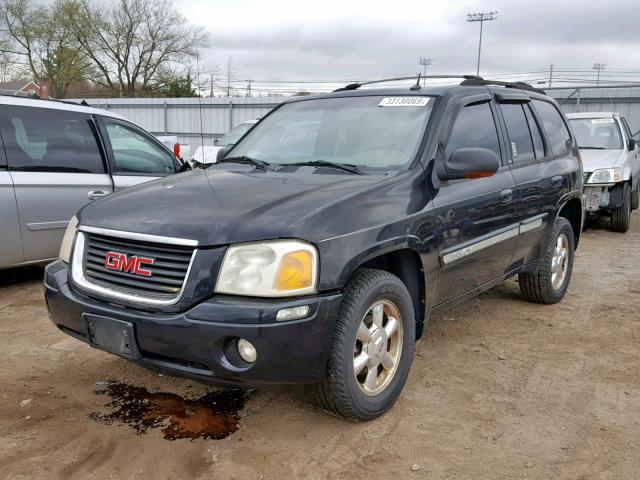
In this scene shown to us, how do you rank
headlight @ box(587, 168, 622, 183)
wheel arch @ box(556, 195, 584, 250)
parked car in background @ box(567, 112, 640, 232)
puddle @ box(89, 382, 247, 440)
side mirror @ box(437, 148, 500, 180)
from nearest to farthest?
1. puddle @ box(89, 382, 247, 440)
2. side mirror @ box(437, 148, 500, 180)
3. wheel arch @ box(556, 195, 584, 250)
4. headlight @ box(587, 168, 622, 183)
5. parked car in background @ box(567, 112, 640, 232)

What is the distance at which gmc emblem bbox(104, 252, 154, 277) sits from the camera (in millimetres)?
2695

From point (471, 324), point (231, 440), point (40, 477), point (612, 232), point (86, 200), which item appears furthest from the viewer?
point (612, 232)

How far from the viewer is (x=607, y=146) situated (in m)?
9.68

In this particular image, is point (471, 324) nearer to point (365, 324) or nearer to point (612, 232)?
point (365, 324)

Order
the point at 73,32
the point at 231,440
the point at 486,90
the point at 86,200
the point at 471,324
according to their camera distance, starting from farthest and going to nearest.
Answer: the point at 73,32
the point at 86,200
the point at 471,324
the point at 486,90
the point at 231,440

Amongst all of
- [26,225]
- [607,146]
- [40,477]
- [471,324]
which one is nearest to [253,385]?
[40,477]

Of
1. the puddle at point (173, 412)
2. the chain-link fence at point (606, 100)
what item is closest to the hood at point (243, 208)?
the puddle at point (173, 412)

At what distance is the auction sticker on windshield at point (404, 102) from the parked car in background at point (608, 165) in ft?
19.7

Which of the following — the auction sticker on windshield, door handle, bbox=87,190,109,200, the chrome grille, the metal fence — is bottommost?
the chrome grille

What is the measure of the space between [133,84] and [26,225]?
1518 inches

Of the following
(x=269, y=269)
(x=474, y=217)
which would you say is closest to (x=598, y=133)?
(x=474, y=217)

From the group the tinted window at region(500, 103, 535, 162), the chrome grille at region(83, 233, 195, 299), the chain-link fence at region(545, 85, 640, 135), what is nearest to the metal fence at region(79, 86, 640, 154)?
the chain-link fence at region(545, 85, 640, 135)

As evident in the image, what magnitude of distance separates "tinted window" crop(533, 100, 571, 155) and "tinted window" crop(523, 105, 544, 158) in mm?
146

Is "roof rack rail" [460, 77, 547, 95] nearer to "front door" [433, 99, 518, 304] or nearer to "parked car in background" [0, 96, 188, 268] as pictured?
"front door" [433, 99, 518, 304]
